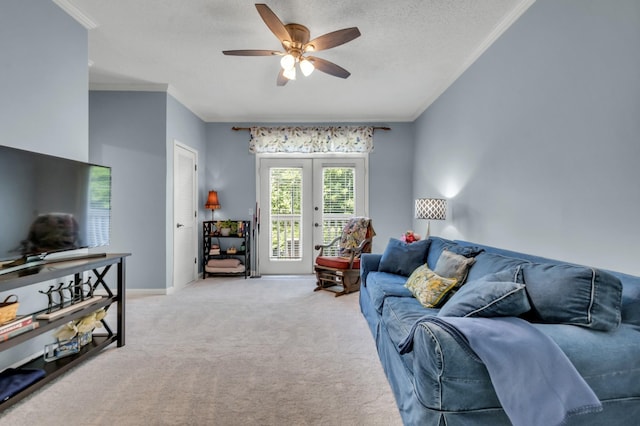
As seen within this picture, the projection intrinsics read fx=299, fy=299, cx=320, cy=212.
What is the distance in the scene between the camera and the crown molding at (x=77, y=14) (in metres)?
2.28

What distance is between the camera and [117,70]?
3.36m

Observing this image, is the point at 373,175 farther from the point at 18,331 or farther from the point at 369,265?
the point at 18,331

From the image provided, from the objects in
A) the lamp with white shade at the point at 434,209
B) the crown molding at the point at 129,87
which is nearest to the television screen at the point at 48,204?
the crown molding at the point at 129,87

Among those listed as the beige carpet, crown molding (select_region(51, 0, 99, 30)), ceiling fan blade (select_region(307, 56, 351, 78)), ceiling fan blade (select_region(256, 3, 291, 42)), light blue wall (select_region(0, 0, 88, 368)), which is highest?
crown molding (select_region(51, 0, 99, 30))

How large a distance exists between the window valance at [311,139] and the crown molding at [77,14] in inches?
102

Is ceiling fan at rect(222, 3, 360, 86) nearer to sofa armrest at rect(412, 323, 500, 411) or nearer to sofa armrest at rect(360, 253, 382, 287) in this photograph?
sofa armrest at rect(360, 253, 382, 287)

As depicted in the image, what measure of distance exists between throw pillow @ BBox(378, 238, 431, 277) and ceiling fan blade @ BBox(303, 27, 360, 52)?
191 cm

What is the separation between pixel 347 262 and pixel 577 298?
108 inches

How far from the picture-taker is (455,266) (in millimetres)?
2090

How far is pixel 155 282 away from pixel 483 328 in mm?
3873

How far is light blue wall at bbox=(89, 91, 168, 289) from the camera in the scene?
3.77 metres

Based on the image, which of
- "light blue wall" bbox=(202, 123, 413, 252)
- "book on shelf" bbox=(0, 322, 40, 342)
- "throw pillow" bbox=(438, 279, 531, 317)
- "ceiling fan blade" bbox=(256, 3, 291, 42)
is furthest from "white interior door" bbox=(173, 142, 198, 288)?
"throw pillow" bbox=(438, 279, 531, 317)

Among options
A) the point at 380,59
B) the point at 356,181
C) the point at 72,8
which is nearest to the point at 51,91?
the point at 72,8

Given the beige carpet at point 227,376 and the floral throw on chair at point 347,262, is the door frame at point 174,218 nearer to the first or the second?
the beige carpet at point 227,376
